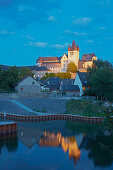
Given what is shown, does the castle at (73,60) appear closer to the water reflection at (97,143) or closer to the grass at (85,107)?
the grass at (85,107)

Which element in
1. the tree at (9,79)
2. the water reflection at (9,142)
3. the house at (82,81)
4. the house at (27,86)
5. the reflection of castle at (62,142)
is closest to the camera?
the reflection of castle at (62,142)

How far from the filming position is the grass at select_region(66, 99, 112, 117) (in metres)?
34.7

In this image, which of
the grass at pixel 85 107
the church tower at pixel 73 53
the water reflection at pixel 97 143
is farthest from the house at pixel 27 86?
the church tower at pixel 73 53

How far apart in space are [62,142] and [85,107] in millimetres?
12983

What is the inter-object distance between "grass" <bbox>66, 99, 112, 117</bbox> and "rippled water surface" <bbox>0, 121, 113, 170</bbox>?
189 inches

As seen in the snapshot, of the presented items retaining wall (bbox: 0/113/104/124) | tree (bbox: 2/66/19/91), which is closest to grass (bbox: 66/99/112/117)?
retaining wall (bbox: 0/113/104/124)

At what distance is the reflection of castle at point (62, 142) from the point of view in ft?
67.4

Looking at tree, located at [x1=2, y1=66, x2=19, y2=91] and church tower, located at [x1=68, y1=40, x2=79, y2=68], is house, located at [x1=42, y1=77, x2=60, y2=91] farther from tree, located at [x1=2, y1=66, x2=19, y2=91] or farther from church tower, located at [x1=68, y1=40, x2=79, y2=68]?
church tower, located at [x1=68, y1=40, x2=79, y2=68]

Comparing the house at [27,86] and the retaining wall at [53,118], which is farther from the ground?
the house at [27,86]

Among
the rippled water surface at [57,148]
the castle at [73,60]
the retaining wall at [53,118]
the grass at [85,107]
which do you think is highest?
the castle at [73,60]

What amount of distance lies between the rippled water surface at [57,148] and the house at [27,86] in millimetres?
18474

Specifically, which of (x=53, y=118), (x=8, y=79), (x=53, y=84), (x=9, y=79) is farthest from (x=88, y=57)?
(x=53, y=118)

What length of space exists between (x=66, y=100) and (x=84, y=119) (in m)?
7.29

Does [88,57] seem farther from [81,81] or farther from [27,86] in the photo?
[27,86]
